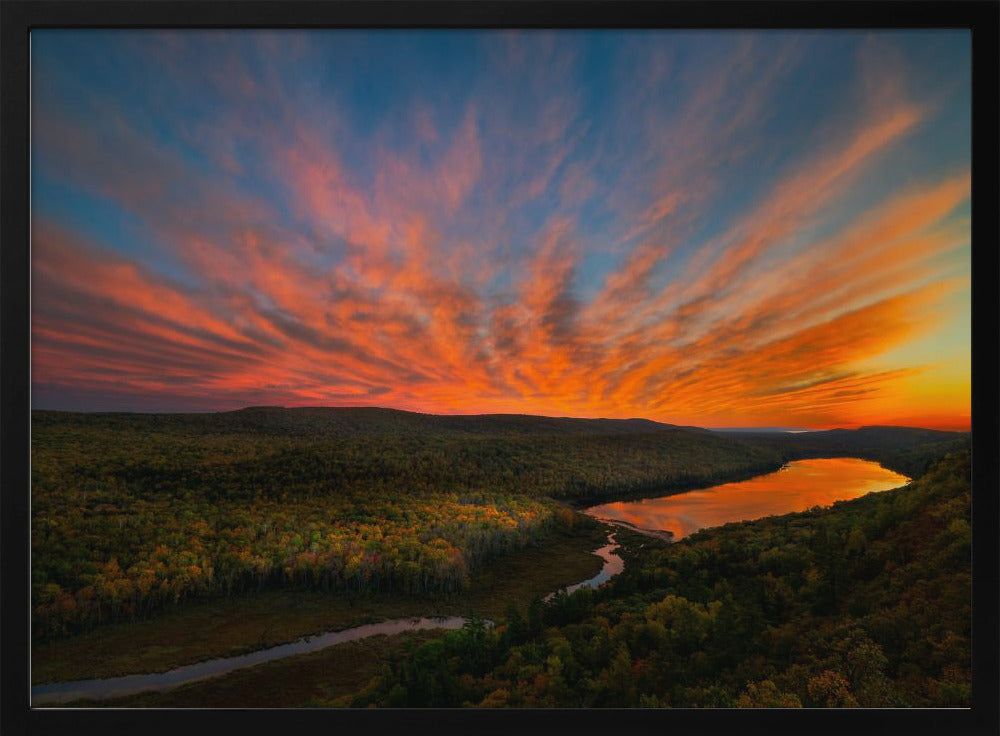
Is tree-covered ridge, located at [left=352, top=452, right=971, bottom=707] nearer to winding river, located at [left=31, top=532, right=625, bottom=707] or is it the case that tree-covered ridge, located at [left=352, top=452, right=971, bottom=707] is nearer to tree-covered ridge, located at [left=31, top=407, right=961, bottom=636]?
tree-covered ridge, located at [left=31, top=407, right=961, bottom=636]

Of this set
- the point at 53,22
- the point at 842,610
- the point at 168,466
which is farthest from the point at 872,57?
the point at 168,466

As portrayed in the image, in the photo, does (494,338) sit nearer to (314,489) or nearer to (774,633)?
(314,489)

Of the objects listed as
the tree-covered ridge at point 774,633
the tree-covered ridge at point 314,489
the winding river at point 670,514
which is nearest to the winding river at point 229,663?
the winding river at point 670,514

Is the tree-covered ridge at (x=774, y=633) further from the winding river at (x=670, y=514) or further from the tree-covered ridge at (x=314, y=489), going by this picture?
the tree-covered ridge at (x=314, y=489)

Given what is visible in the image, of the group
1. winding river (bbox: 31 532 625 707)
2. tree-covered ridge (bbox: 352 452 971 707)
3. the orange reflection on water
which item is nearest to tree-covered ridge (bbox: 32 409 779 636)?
the orange reflection on water

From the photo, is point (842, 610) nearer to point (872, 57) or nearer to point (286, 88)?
point (872, 57)
